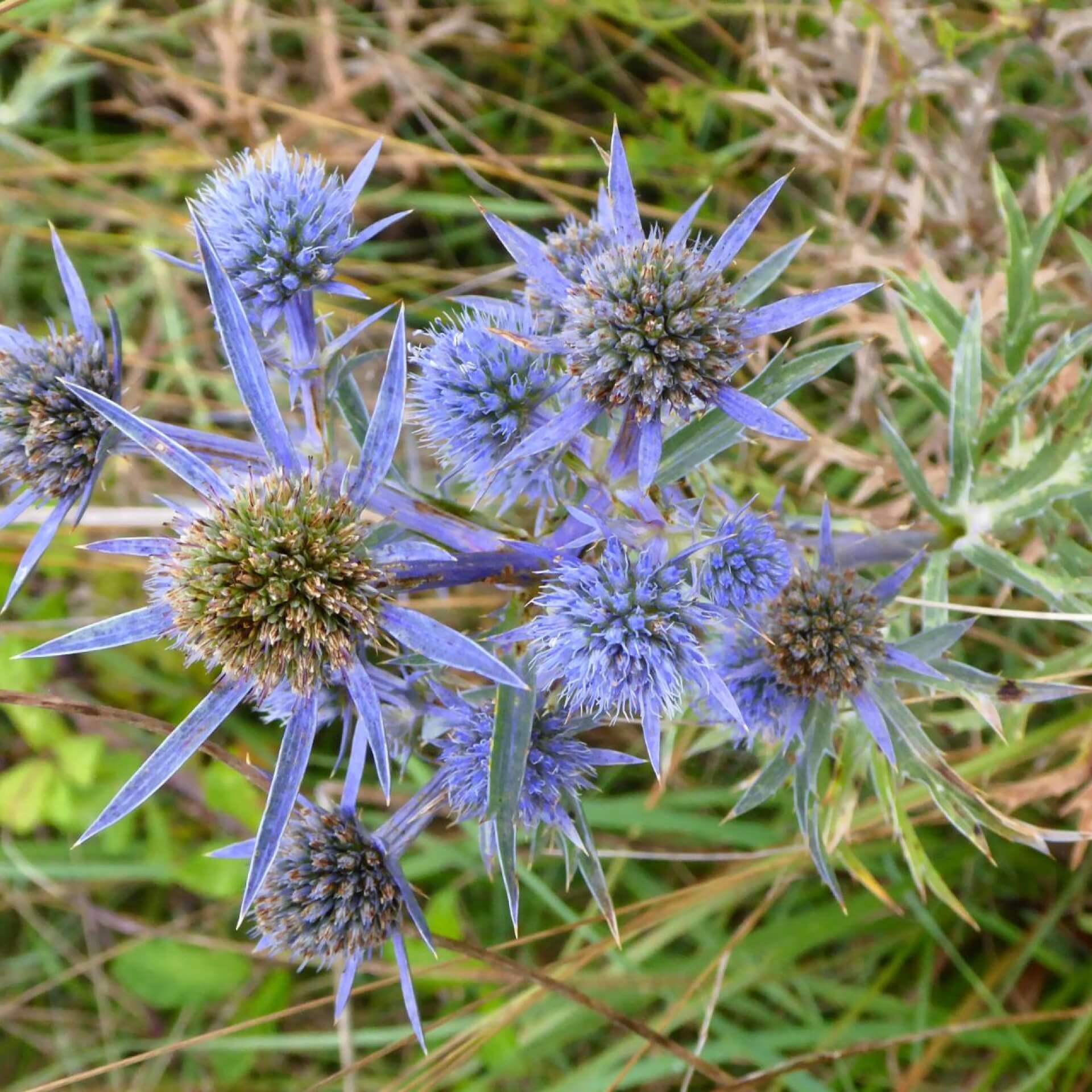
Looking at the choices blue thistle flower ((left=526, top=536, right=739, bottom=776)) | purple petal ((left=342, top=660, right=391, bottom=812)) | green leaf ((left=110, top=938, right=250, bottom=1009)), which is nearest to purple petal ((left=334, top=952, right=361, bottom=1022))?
purple petal ((left=342, top=660, right=391, bottom=812))

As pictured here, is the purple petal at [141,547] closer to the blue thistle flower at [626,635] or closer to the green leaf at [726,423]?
the blue thistle flower at [626,635]

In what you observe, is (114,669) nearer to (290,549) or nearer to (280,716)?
(280,716)

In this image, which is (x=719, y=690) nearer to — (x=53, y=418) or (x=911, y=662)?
(x=911, y=662)

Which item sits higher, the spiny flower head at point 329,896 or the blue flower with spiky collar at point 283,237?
the blue flower with spiky collar at point 283,237

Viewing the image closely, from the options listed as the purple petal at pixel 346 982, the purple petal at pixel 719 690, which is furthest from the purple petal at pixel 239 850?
the purple petal at pixel 719 690

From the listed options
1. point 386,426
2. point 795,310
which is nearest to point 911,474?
point 795,310
